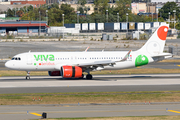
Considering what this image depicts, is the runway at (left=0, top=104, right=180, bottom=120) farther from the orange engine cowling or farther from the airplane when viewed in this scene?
the airplane

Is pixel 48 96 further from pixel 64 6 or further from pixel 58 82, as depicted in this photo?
pixel 64 6

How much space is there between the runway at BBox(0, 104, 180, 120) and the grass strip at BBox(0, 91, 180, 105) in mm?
1621

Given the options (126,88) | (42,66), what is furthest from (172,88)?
(42,66)

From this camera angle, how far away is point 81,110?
24.6m

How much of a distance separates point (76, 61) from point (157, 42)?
1256cm

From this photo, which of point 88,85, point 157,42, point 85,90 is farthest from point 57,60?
point 157,42

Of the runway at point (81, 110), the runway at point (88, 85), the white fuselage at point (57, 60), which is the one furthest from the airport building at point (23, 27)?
the runway at point (81, 110)

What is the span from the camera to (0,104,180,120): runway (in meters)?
22.9

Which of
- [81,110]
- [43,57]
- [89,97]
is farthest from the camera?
[43,57]

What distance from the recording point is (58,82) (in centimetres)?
3994

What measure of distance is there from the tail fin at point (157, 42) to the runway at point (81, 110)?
19668mm

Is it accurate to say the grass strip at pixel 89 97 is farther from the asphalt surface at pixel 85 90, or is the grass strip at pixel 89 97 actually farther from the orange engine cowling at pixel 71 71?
the orange engine cowling at pixel 71 71

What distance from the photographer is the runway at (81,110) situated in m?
22.9

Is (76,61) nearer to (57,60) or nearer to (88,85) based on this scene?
(57,60)
